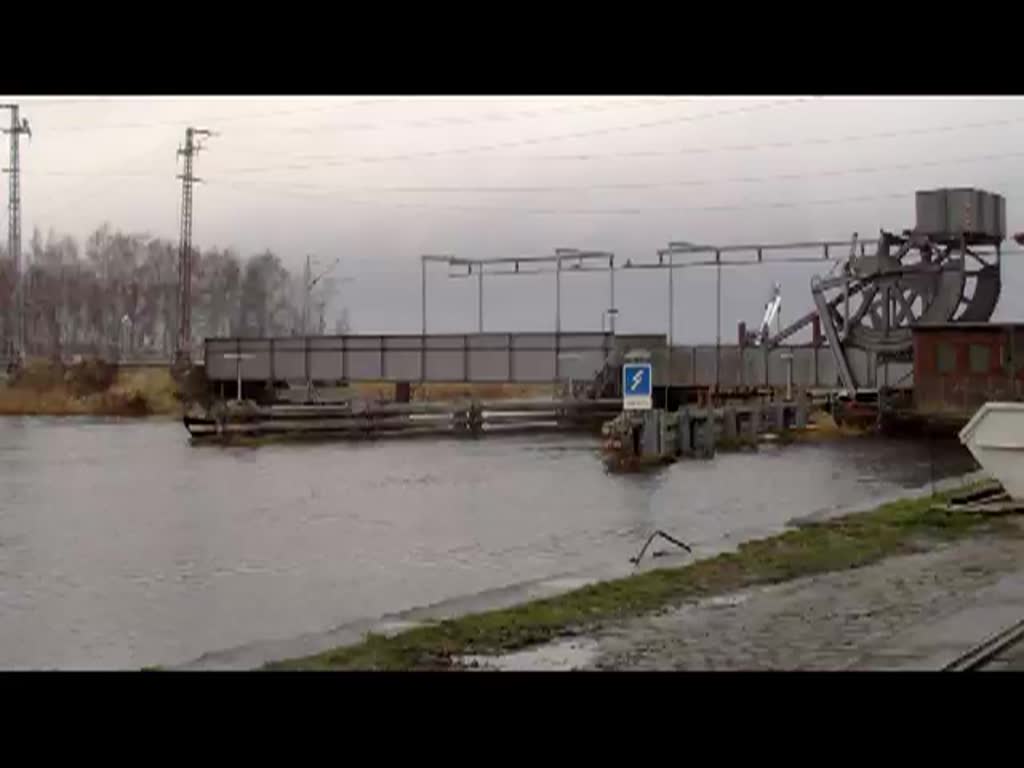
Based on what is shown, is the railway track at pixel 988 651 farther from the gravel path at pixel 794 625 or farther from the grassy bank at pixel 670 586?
the grassy bank at pixel 670 586

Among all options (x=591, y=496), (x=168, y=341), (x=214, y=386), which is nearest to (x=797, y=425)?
(x=591, y=496)

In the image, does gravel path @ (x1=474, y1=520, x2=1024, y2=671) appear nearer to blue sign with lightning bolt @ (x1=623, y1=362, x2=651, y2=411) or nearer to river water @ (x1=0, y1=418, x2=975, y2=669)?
river water @ (x1=0, y1=418, x2=975, y2=669)

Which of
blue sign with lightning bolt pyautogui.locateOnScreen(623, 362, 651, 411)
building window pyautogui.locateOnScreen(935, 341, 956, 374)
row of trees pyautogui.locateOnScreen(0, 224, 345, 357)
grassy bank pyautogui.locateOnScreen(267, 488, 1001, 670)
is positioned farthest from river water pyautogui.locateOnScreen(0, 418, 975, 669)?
row of trees pyautogui.locateOnScreen(0, 224, 345, 357)

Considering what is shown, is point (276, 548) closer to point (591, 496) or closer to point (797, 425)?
point (591, 496)

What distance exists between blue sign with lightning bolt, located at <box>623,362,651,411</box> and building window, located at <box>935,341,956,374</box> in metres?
19.7

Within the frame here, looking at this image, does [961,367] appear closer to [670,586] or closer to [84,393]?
[670,586]

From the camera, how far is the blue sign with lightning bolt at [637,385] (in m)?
31.2

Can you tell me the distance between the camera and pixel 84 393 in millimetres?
67312

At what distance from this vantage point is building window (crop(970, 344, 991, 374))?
155 ft

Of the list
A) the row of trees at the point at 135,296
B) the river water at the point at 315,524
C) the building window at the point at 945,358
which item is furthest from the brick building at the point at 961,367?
the row of trees at the point at 135,296

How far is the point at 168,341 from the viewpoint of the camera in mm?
107062

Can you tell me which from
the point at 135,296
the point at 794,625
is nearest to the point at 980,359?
the point at 794,625
